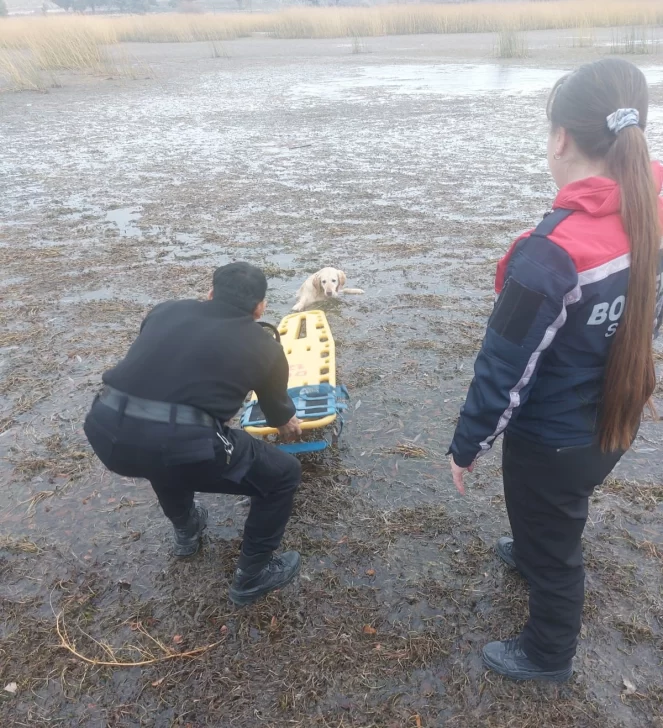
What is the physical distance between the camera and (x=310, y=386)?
3.77m

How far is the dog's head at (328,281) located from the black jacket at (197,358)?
3.25m

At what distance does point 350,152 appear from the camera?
37.3 ft

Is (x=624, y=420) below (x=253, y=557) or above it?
above

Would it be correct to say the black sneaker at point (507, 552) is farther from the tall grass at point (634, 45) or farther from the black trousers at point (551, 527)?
the tall grass at point (634, 45)

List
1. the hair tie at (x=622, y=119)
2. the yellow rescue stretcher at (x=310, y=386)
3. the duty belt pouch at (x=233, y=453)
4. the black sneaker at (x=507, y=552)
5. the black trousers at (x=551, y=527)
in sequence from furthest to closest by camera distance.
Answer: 1. the yellow rescue stretcher at (x=310, y=386)
2. the black sneaker at (x=507, y=552)
3. the duty belt pouch at (x=233, y=453)
4. the black trousers at (x=551, y=527)
5. the hair tie at (x=622, y=119)

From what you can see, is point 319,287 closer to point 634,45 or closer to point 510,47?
point 510,47

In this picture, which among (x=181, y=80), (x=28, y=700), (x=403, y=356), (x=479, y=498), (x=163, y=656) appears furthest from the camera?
(x=181, y=80)

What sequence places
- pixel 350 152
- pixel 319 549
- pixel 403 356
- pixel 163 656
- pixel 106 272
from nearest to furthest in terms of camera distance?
pixel 163 656
pixel 319 549
pixel 403 356
pixel 106 272
pixel 350 152

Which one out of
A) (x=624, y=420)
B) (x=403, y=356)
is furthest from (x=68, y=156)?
(x=624, y=420)

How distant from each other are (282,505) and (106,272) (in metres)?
4.83

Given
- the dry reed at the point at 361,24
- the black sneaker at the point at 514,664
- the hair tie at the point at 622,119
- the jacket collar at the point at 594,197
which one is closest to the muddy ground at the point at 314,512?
the black sneaker at the point at 514,664

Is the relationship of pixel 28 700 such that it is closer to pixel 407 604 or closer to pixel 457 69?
pixel 407 604

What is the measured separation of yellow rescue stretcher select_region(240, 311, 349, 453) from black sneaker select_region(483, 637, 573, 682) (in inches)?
57.1

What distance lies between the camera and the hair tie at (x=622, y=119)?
1.62 metres
